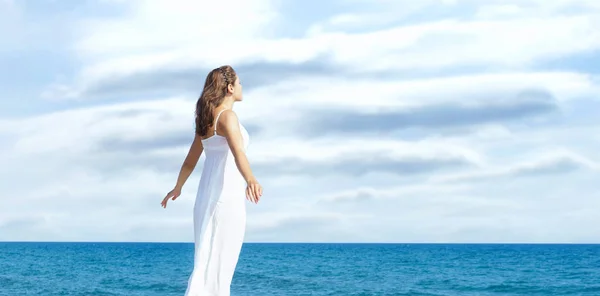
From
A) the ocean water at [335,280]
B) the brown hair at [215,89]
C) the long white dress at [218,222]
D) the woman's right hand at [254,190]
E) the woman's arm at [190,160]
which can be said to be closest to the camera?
the woman's right hand at [254,190]

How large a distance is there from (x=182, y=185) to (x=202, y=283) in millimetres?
805

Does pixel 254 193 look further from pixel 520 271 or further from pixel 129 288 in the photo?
pixel 520 271

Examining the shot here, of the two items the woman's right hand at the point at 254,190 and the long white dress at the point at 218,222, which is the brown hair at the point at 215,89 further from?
the woman's right hand at the point at 254,190

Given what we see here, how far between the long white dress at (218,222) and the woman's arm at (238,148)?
150 millimetres

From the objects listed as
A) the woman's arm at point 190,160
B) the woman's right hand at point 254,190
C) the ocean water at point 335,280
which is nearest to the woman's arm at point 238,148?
the woman's right hand at point 254,190

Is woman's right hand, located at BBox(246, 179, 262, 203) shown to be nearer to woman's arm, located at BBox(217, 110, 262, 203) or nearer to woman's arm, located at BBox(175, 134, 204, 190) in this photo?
woman's arm, located at BBox(217, 110, 262, 203)

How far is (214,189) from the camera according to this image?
550cm

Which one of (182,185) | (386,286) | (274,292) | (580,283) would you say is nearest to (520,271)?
(580,283)

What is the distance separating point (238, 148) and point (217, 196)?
47cm

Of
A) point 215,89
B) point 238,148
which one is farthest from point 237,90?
point 238,148

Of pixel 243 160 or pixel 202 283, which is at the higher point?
pixel 243 160

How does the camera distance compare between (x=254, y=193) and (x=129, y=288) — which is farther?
(x=129, y=288)

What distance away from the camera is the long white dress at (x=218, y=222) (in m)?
5.47

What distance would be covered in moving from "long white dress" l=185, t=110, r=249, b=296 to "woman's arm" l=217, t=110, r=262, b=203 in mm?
150
